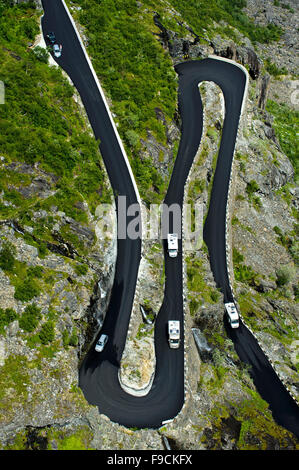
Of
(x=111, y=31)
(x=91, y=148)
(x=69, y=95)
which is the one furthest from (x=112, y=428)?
(x=111, y=31)

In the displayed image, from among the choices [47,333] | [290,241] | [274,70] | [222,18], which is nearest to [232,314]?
[290,241]

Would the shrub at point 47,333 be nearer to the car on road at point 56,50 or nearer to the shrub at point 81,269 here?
the shrub at point 81,269

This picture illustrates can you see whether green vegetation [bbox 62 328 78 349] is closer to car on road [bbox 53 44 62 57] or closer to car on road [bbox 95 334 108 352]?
car on road [bbox 95 334 108 352]

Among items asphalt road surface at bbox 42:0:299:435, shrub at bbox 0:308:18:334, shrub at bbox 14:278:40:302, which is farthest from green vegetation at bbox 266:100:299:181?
shrub at bbox 0:308:18:334

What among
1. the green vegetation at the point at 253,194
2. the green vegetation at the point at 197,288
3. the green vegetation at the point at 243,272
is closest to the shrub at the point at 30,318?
the green vegetation at the point at 197,288
